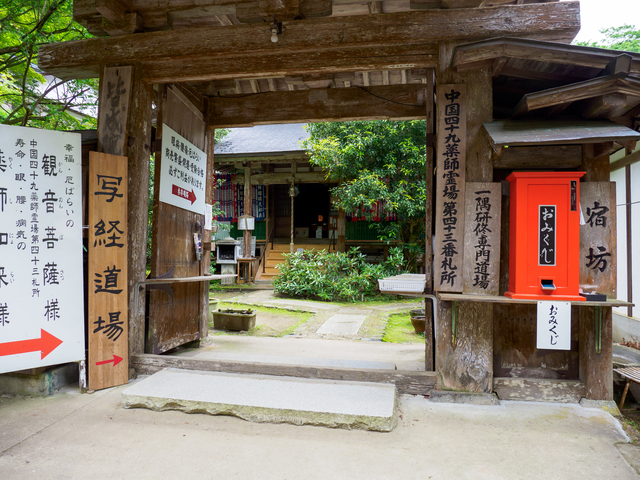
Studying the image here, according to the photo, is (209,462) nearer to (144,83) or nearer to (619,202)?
(144,83)

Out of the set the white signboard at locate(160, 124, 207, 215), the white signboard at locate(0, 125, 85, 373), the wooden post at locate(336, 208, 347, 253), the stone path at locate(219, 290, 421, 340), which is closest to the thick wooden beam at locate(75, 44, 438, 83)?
the white signboard at locate(160, 124, 207, 215)

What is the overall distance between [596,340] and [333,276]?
8434 millimetres

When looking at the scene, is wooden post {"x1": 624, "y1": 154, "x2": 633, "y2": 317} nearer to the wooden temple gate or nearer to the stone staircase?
the wooden temple gate

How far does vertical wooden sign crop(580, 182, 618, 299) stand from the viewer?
3.26 meters

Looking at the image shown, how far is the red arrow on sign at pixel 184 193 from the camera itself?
473 centimetres

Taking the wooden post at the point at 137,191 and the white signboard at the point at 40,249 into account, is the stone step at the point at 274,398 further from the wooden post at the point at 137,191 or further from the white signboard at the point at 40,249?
the white signboard at the point at 40,249

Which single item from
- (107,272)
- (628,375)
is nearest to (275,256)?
(107,272)

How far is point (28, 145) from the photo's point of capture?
3.44m

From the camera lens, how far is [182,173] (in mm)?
4914

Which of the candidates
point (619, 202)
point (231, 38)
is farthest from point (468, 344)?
point (619, 202)

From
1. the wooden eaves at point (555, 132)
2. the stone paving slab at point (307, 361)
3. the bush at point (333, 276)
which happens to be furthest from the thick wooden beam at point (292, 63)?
the bush at point (333, 276)

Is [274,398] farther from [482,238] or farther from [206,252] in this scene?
[206,252]

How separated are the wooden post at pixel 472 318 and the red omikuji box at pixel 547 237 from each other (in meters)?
0.42

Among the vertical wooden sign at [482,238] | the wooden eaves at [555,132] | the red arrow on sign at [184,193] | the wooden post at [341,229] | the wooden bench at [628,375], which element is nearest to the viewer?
the wooden eaves at [555,132]
